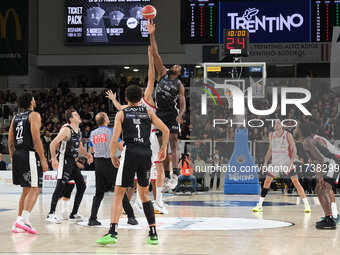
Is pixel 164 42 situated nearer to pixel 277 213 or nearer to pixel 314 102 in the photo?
pixel 314 102

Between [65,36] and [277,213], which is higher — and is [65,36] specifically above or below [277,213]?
above

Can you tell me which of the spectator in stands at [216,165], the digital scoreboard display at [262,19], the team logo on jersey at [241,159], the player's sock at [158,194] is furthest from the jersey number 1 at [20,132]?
the digital scoreboard display at [262,19]

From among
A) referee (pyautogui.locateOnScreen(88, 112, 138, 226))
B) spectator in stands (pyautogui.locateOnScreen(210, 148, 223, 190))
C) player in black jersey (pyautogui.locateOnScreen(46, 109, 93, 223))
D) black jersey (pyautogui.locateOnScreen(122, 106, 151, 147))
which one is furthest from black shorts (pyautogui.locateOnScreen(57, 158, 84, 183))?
spectator in stands (pyautogui.locateOnScreen(210, 148, 223, 190))

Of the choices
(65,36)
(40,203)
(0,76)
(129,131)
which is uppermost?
(65,36)

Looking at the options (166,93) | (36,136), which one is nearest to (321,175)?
(166,93)

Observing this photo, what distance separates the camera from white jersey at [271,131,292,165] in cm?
1262

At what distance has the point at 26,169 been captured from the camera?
8484mm

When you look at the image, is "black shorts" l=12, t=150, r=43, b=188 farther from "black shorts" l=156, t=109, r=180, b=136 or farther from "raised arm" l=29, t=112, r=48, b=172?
"black shorts" l=156, t=109, r=180, b=136

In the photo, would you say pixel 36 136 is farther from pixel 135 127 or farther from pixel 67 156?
pixel 135 127

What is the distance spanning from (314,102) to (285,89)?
135cm

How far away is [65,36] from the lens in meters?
30.0

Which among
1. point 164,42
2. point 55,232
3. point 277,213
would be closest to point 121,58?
point 164,42

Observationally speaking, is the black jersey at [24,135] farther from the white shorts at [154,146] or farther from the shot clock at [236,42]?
the shot clock at [236,42]

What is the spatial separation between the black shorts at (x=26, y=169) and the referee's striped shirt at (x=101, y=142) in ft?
3.71
